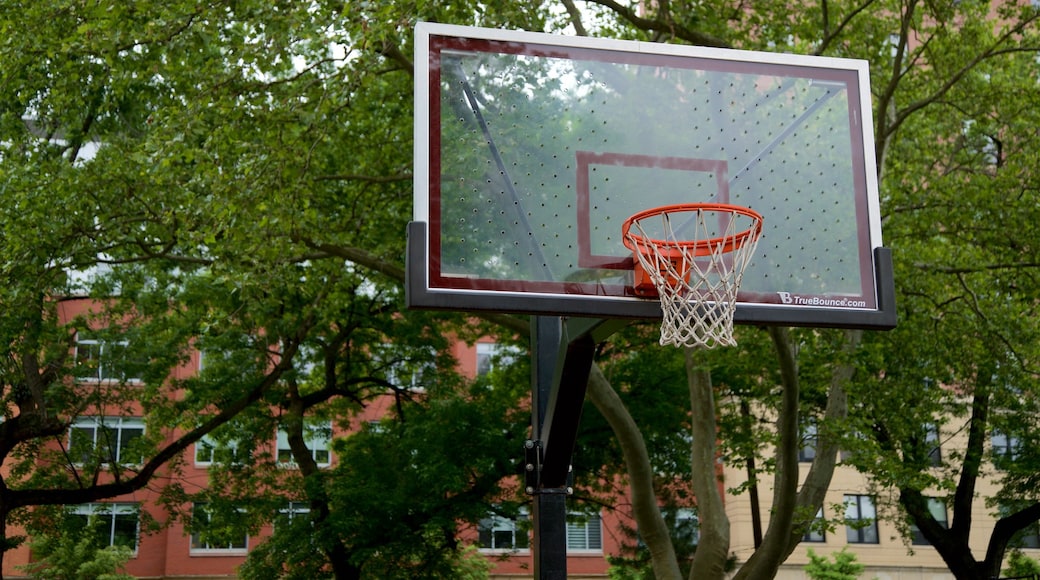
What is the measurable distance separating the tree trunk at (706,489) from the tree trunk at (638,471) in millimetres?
404

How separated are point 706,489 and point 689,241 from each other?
7.95m

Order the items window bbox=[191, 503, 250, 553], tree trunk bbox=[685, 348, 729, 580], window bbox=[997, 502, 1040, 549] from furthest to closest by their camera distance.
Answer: window bbox=[997, 502, 1040, 549] < window bbox=[191, 503, 250, 553] < tree trunk bbox=[685, 348, 729, 580]

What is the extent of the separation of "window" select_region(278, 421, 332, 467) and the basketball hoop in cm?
1599

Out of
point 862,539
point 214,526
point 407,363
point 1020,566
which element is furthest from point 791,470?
point 862,539

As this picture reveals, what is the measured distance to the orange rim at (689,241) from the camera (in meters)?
7.47

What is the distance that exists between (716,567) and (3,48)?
1076cm

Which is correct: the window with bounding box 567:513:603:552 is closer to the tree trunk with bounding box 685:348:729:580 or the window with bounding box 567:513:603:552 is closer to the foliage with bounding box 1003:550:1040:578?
the foliage with bounding box 1003:550:1040:578

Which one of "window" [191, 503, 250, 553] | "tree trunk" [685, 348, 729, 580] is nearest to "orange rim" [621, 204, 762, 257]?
"tree trunk" [685, 348, 729, 580]

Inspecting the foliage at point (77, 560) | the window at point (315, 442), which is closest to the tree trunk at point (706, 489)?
the window at point (315, 442)

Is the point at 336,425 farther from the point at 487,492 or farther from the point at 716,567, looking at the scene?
the point at 716,567

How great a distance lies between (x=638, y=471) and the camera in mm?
13852

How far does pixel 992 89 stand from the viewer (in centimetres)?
1577

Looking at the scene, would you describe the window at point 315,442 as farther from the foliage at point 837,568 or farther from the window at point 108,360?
the foliage at point 837,568

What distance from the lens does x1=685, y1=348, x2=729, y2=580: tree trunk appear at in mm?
14141
